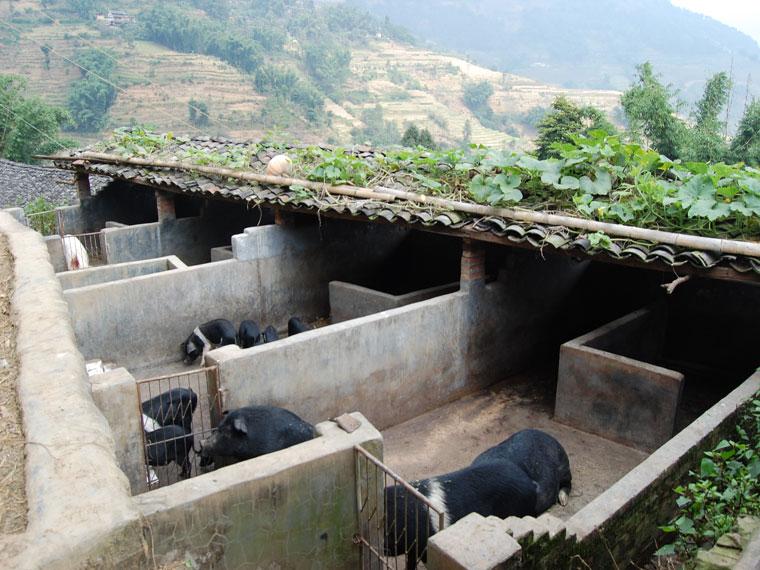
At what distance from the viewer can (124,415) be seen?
17.2ft

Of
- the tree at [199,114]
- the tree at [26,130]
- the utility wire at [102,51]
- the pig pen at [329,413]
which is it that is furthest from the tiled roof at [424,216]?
the tree at [199,114]

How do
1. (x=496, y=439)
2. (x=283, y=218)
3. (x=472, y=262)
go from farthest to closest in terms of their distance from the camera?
(x=283, y=218), (x=472, y=262), (x=496, y=439)

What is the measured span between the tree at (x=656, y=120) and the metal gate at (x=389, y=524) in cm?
2806

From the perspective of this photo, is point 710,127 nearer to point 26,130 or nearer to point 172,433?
point 172,433

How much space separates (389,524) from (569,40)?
175311 millimetres

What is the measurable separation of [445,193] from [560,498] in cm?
366

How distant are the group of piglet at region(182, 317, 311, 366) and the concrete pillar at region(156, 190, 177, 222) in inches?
142

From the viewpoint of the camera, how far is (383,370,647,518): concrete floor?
652cm

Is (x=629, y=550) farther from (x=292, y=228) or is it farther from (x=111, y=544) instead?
(x=292, y=228)

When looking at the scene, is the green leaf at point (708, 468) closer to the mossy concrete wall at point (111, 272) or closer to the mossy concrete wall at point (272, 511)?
the mossy concrete wall at point (272, 511)

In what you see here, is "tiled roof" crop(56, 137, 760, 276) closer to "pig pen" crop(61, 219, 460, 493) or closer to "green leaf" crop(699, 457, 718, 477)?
"pig pen" crop(61, 219, 460, 493)

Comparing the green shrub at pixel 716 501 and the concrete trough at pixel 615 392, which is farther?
the concrete trough at pixel 615 392

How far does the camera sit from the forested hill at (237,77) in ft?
187

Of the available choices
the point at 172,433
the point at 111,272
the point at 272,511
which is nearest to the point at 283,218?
the point at 111,272
